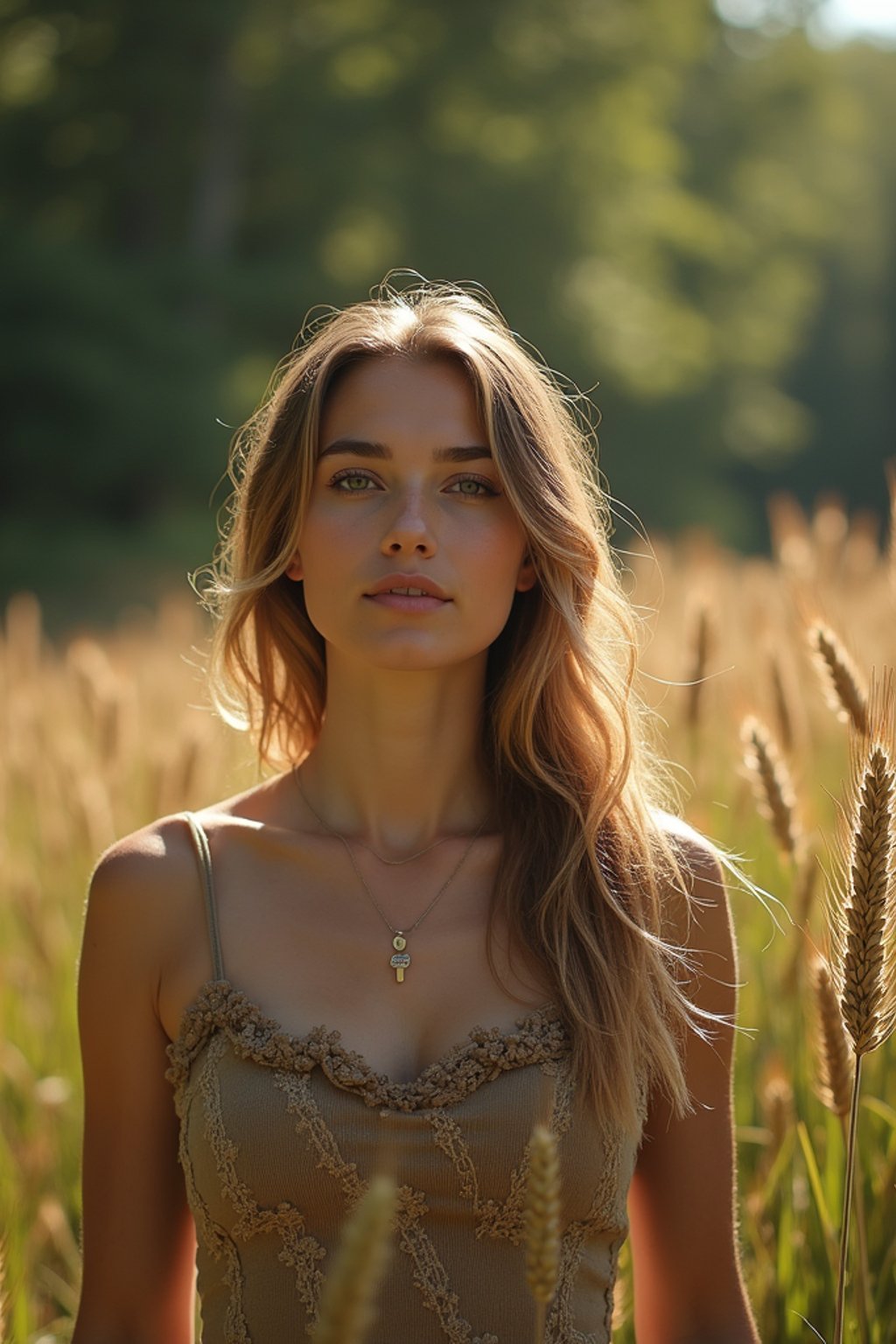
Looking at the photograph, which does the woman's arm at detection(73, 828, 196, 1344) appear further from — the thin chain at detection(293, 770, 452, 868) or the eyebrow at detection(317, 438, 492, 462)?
the eyebrow at detection(317, 438, 492, 462)

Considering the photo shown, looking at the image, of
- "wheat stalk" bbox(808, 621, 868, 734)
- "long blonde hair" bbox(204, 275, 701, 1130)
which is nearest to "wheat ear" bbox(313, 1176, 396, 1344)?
"long blonde hair" bbox(204, 275, 701, 1130)

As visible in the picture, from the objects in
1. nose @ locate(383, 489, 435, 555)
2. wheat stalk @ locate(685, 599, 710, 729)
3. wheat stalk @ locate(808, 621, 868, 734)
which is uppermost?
wheat stalk @ locate(685, 599, 710, 729)

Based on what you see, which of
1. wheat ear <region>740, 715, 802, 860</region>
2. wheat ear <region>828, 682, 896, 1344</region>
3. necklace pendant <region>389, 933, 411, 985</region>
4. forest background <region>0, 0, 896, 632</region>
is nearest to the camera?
wheat ear <region>828, 682, 896, 1344</region>

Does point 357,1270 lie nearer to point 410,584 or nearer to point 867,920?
point 867,920

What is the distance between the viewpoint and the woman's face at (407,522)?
2061mm

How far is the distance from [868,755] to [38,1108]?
217 centimetres

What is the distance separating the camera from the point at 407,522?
2041mm

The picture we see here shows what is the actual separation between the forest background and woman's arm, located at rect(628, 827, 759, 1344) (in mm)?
14504

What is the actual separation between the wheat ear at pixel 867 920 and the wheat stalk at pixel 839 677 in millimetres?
535

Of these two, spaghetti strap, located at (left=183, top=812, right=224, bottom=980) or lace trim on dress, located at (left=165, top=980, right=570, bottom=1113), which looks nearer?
lace trim on dress, located at (left=165, top=980, right=570, bottom=1113)

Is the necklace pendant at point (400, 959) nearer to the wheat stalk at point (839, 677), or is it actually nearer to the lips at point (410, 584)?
the lips at point (410, 584)

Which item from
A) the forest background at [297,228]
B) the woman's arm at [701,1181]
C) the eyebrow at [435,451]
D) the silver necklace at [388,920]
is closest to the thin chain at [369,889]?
the silver necklace at [388,920]

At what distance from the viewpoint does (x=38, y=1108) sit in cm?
317

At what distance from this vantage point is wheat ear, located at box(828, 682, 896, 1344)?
5.21ft
